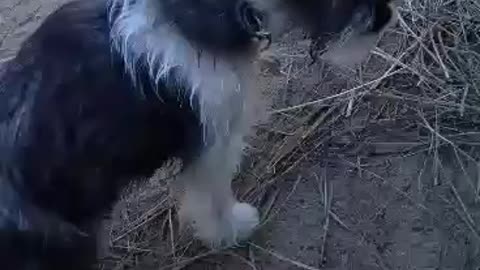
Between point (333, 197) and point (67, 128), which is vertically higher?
point (67, 128)

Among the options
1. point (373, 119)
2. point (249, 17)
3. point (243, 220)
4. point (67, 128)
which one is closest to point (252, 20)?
point (249, 17)

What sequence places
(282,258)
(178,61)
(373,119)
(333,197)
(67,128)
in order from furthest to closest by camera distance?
1. (373,119)
2. (333,197)
3. (282,258)
4. (178,61)
5. (67,128)

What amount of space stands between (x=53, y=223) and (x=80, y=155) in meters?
0.20

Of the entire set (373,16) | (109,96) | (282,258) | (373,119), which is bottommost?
(282,258)

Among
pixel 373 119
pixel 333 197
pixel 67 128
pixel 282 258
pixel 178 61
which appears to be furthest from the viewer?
pixel 373 119

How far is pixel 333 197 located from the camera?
3170 mm

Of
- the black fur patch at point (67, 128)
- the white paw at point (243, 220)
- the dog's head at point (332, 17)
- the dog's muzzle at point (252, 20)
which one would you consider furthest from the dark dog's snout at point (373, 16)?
the white paw at point (243, 220)

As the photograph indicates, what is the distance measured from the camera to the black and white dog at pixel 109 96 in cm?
215

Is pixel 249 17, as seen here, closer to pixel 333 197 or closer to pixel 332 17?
pixel 332 17

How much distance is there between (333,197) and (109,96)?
4.12 feet

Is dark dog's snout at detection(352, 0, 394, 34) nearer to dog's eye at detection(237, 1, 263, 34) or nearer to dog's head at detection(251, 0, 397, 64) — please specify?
dog's head at detection(251, 0, 397, 64)

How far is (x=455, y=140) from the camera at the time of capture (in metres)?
3.25

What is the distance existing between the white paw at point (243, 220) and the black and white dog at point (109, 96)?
59cm

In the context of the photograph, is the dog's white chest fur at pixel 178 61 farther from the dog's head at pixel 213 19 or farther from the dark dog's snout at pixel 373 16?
the dark dog's snout at pixel 373 16
